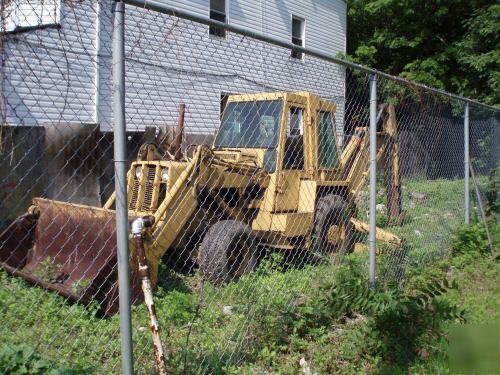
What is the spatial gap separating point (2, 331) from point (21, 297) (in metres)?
1.13

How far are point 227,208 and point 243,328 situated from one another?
248 cm

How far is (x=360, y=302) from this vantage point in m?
3.91

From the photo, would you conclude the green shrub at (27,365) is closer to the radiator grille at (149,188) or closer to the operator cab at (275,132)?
the radiator grille at (149,188)

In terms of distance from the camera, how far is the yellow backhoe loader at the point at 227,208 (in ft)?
16.5

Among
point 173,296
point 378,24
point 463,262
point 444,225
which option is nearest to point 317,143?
point 444,225

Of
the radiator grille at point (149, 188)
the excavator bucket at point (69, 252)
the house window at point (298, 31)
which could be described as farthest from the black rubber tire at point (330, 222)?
the house window at point (298, 31)

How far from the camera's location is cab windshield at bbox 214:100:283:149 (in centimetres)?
651

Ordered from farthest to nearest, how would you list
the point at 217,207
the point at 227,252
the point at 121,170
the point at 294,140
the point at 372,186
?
the point at 294,140 → the point at 217,207 → the point at 227,252 → the point at 372,186 → the point at 121,170

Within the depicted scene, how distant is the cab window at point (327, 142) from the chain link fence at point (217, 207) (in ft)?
0.10

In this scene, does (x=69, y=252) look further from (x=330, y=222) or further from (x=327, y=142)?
(x=327, y=142)

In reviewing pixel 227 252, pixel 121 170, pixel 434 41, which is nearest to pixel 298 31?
pixel 434 41

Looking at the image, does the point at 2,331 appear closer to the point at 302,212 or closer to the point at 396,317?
the point at 396,317

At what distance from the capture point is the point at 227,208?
617 cm

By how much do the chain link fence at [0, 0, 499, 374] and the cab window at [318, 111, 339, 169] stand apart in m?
0.03
